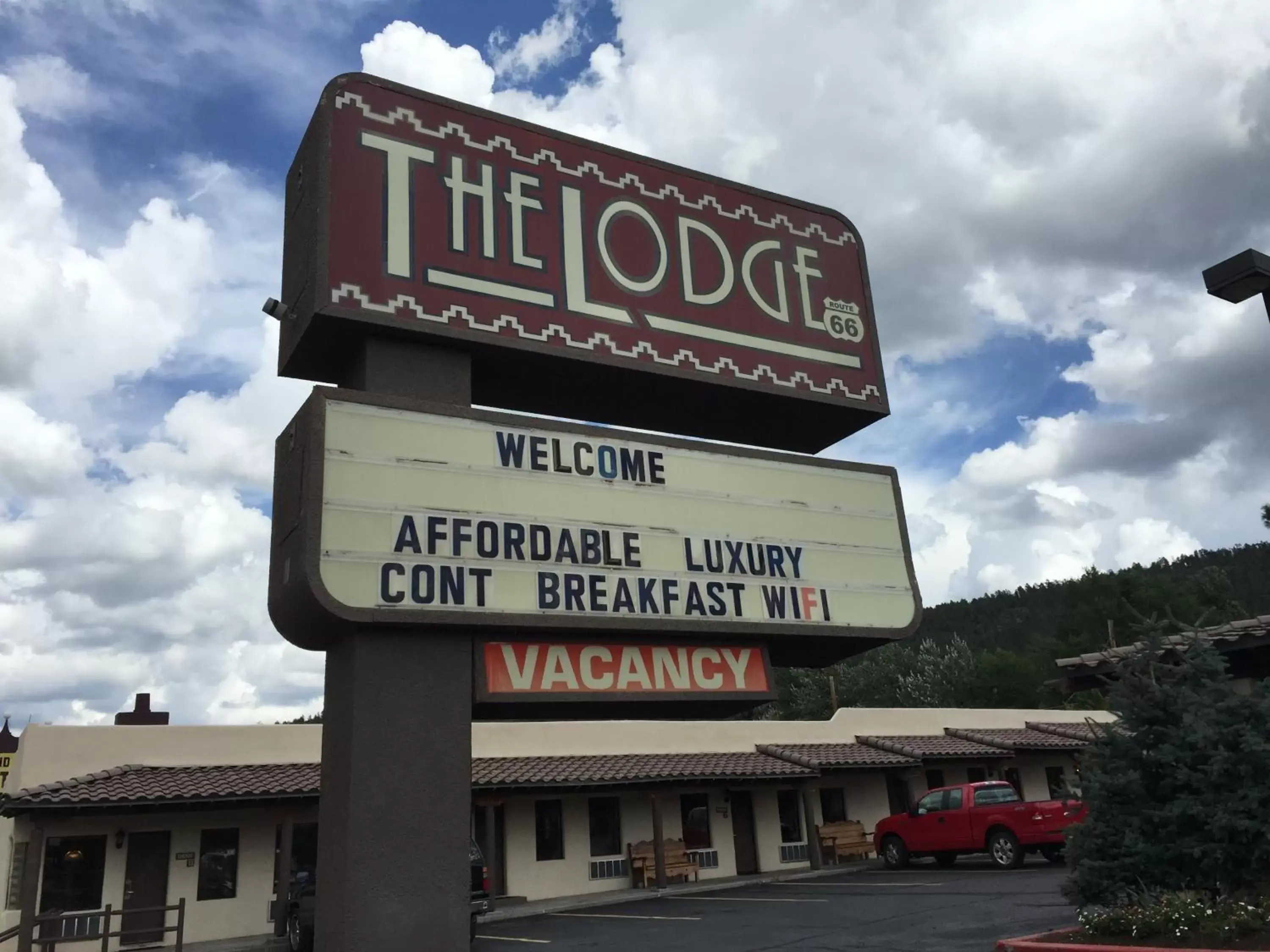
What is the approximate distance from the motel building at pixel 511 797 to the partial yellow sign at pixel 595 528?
34.3ft

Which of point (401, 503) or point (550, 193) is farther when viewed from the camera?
point (550, 193)

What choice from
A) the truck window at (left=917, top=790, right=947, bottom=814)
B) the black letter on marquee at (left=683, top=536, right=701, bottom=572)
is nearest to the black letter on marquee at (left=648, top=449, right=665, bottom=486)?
the black letter on marquee at (left=683, top=536, right=701, bottom=572)

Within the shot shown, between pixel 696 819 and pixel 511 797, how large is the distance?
545cm

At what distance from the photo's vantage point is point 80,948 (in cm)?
1975

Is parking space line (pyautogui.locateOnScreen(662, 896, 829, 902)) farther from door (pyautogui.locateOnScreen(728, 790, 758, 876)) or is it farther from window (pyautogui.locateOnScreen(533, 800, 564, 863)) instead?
door (pyautogui.locateOnScreen(728, 790, 758, 876))

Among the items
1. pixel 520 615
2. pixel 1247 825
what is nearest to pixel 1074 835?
pixel 1247 825

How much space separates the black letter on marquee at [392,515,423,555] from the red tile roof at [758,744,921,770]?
68.1ft

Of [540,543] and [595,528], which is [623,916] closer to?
[595,528]

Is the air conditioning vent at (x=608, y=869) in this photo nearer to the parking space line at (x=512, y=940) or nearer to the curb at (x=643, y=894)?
the curb at (x=643, y=894)

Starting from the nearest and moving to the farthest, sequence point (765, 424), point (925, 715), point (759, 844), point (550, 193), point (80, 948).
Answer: point (550, 193)
point (765, 424)
point (80, 948)
point (759, 844)
point (925, 715)

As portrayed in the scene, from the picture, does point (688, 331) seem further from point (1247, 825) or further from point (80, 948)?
point (80, 948)

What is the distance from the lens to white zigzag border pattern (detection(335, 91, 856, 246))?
34.2 ft

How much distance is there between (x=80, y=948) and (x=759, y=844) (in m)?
16.4

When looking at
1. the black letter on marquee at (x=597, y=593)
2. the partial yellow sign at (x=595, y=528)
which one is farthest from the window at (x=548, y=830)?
the black letter on marquee at (x=597, y=593)
